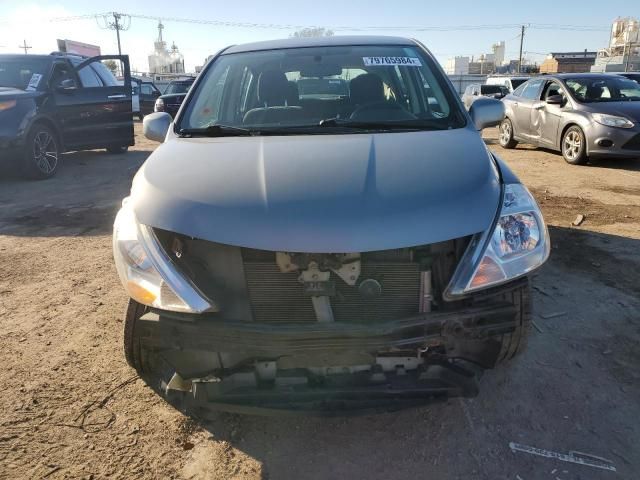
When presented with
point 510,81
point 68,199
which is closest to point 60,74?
point 68,199

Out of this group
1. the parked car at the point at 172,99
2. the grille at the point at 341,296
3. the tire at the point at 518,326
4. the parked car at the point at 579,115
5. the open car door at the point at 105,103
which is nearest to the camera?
the grille at the point at 341,296

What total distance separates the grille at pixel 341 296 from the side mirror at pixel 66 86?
305 inches

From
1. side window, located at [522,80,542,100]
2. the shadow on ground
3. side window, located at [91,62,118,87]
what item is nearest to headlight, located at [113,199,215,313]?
the shadow on ground

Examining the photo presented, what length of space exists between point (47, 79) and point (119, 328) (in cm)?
658

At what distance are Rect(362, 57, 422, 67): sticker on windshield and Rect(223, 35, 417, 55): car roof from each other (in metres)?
0.22

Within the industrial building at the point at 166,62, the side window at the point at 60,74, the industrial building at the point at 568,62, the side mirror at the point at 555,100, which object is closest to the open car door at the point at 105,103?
the side window at the point at 60,74

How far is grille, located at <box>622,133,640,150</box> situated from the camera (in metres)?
7.99

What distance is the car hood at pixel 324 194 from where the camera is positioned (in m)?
1.95

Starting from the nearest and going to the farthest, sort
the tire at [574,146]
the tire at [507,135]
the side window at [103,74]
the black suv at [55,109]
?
the black suv at [55,109], the tire at [574,146], the side window at [103,74], the tire at [507,135]

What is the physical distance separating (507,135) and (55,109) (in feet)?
28.0

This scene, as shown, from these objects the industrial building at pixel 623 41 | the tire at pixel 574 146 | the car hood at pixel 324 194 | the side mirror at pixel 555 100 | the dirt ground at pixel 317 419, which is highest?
the industrial building at pixel 623 41

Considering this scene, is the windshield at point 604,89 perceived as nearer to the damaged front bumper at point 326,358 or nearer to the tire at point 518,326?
the tire at point 518,326

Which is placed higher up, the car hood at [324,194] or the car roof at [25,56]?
the car roof at [25,56]

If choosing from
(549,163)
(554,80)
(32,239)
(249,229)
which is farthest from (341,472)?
(554,80)
